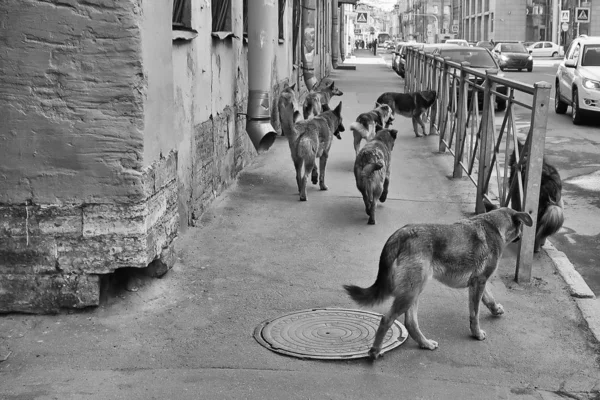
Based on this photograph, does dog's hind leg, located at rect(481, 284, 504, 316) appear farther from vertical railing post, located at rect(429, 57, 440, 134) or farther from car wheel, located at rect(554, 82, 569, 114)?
car wheel, located at rect(554, 82, 569, 114)

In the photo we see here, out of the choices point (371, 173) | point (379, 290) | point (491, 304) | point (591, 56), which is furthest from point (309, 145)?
point (591, 56)

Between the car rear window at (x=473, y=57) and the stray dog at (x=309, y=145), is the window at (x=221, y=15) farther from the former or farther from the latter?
the car rear window at (x=473, y=57)

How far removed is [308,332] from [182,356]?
0.84 m

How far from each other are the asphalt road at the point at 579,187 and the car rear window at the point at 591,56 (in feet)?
3.89

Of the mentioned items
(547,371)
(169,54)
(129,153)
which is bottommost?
(547,371)

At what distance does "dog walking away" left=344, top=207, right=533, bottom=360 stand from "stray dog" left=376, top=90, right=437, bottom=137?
29.6 feet

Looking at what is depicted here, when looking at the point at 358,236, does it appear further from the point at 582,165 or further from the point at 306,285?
the point at 582,165

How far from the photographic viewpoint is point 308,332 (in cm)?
496

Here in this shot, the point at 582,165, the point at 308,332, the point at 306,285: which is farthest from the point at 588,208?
the point at 308,332

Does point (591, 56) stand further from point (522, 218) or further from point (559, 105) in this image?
point (522, 218)

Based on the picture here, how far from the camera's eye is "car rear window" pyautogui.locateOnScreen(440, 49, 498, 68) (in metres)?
20.5

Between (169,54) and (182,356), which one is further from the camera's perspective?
(169,54)

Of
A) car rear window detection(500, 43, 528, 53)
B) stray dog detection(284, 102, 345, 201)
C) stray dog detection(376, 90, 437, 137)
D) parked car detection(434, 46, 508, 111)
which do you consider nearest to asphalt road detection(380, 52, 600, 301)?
stray dog detection(376, 90, 437, 137)

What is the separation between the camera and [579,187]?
1026cm
